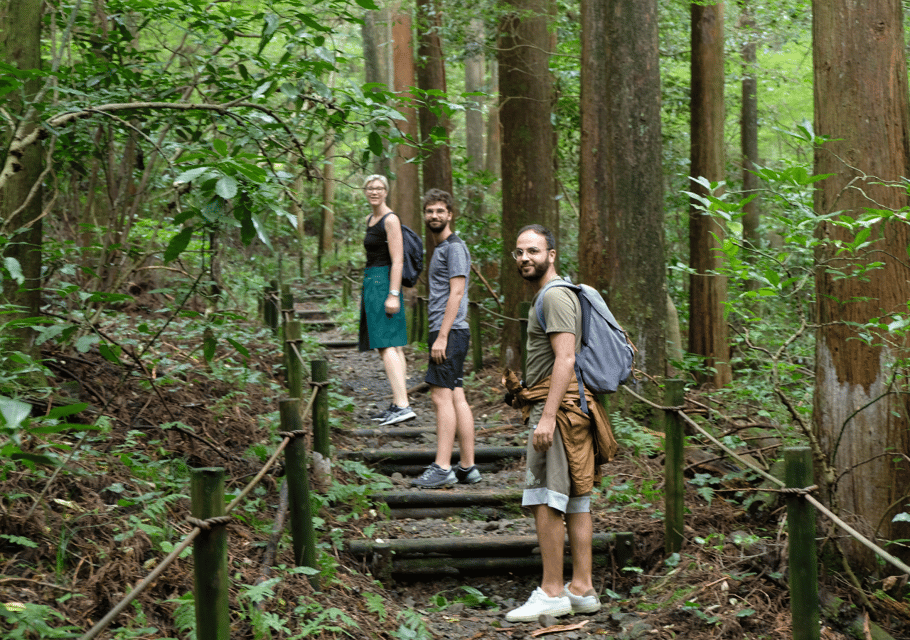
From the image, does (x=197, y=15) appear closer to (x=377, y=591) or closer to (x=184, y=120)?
(x=184, y=120)

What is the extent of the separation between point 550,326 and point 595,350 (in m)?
0.36

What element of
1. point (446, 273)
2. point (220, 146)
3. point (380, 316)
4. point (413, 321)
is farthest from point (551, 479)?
point (413, 321)

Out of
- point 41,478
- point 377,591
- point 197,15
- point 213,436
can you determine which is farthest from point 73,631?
point 197,15

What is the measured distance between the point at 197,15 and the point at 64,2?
147 cm

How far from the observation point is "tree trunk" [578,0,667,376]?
6863 millimetres

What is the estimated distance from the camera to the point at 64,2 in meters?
5.59

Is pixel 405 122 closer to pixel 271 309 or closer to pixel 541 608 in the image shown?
pixel 271 309

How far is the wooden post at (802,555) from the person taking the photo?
3350 mm

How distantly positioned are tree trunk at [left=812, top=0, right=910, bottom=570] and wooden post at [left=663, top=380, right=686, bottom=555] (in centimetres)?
87

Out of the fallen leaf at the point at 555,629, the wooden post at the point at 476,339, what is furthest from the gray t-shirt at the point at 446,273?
the wooden post at the point at 476,339

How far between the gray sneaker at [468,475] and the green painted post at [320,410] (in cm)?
123

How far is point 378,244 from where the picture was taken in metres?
7.02

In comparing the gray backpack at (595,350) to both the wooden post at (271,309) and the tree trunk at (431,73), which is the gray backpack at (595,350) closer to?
the tree trunk at (431,73)

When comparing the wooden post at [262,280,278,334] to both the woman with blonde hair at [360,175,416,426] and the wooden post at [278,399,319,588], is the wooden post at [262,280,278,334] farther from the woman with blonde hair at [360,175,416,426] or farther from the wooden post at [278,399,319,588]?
the wooden post at [278,399,319,588]
